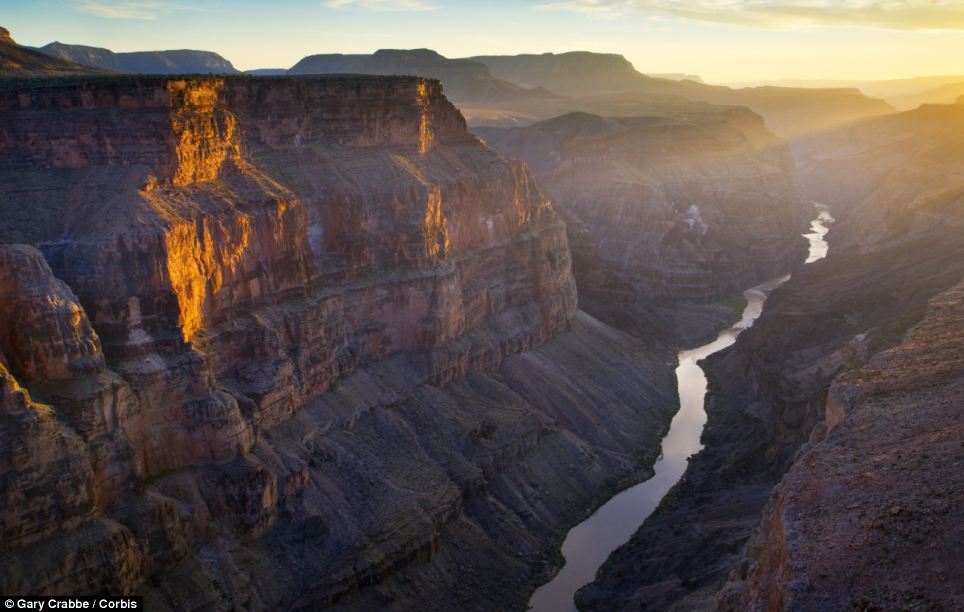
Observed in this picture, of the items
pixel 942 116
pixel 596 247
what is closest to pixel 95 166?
pixel 596 247

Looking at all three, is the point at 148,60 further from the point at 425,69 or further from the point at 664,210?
the point at 664,210

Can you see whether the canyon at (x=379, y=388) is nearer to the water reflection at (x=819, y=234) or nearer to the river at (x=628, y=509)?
the river at (x=628, y=509)

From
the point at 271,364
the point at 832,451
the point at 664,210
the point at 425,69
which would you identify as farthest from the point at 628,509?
the point at 425,69

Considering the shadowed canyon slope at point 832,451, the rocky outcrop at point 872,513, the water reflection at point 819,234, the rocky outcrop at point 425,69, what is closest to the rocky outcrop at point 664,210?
the water reflection at point 819,234

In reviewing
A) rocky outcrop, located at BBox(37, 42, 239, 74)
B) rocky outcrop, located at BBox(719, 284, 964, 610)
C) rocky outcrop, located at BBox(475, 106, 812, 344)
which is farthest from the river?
rocky outcrop, located at BBox(37, 42, 239, 74)

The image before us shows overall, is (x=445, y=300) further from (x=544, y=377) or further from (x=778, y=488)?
(x=778, y=488)

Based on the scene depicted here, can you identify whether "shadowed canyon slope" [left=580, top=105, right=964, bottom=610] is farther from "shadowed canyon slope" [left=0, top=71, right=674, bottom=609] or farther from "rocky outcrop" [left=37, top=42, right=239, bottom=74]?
"rocky outcrop" [left=37, top=42, right=239, bottom=74]

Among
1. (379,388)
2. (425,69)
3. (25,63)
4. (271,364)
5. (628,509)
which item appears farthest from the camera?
(425,69)
